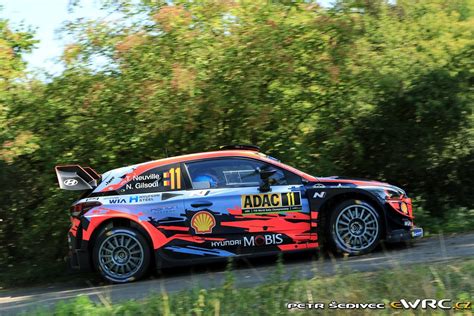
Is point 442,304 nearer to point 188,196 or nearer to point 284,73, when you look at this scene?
point 188,196

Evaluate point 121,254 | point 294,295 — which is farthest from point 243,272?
point 294,295

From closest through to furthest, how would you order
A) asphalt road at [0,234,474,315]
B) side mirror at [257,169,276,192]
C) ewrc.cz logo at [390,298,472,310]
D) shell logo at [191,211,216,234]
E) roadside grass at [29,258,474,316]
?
ewrc.cz logo at [390,298,472,310] → roadside grass at [29,258,474,316] → asphalt road at [0,234,474,315] → shell logo at [191,211,216,234] → side mirror at [257,169,276,192]

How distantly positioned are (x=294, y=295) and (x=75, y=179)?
4228 millimetres

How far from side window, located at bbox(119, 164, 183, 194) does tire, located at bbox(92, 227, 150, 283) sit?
588 millimetres

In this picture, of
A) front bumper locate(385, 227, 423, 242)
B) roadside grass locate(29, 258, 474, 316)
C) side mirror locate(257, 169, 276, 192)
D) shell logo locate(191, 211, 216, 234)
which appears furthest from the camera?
front bumper locate(385, 227, 423, 242)

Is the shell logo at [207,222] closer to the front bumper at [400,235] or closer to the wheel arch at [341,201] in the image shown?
the wheel arch at [341,201]

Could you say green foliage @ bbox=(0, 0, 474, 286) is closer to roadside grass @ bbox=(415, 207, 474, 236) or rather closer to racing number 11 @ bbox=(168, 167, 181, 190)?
roadside grass @ bbox=(415, 207, 474, 236)

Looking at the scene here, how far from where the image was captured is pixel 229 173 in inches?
345

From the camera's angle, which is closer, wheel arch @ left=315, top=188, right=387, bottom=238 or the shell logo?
the shell logo

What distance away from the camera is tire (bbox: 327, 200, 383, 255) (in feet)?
28.6

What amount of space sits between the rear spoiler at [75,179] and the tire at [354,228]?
3564 millimetres

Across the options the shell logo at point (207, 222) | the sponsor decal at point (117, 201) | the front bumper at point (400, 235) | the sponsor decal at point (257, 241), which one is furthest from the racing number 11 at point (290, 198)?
the sponsor decal at point (117, 201)

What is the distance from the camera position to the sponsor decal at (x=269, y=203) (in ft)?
28.1

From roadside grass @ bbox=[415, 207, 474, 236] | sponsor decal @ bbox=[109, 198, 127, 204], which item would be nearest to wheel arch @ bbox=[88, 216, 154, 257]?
sponsor decal @ bbox=[109, 198, 127, 204]
